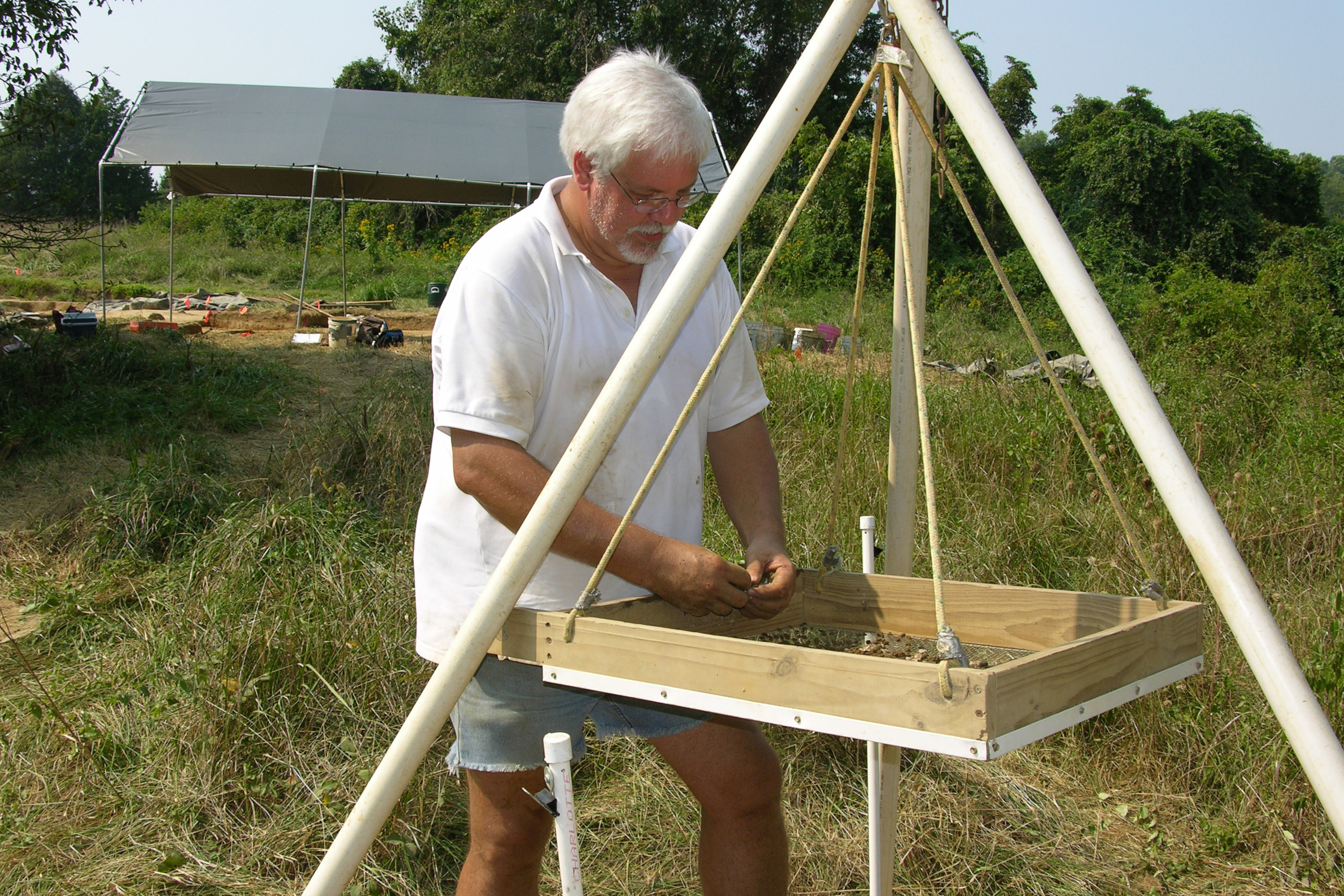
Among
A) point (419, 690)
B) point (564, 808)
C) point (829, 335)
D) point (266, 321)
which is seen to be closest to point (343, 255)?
point (266, 321)

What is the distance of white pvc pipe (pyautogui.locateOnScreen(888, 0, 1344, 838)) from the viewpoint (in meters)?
1.10

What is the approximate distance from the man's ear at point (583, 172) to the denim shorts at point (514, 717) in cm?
81

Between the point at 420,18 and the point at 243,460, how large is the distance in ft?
73.6

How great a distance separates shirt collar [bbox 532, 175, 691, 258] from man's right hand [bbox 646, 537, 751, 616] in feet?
1.73

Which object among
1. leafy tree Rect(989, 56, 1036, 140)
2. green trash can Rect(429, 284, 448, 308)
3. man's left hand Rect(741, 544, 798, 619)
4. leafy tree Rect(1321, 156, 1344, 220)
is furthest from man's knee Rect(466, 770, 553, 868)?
leafy tree Rect(1321, 156, 1344, 220)

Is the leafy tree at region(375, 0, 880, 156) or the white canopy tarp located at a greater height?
the leafy tree at region(375, 0, 880, 156)

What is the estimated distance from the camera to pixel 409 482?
14.5ft

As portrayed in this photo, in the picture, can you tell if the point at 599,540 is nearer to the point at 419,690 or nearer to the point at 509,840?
the point at 509,840

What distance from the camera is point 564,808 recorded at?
1.32 metres

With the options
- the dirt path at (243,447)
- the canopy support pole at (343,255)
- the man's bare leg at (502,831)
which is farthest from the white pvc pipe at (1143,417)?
the canopy support pole at (343,255)

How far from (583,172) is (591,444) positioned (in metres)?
0.58

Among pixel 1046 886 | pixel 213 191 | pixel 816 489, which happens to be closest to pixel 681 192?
pixel 1046 886

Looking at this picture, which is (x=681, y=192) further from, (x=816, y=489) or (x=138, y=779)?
(x=816, y=489)

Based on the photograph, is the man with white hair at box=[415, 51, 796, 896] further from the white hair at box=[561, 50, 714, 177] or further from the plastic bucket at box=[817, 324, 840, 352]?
the plastic bucket at box=[817, 324, 840, 352]
